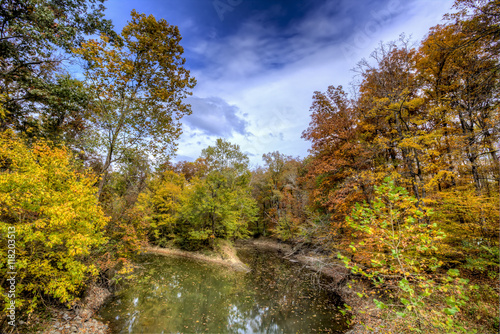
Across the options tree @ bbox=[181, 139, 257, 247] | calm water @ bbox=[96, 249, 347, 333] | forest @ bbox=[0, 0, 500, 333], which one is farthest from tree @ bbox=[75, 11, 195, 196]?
tree @ bbox=[181, 139, 257, 247]

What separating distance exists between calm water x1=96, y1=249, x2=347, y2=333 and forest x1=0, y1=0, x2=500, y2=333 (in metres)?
1.70

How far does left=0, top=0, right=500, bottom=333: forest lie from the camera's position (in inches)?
180

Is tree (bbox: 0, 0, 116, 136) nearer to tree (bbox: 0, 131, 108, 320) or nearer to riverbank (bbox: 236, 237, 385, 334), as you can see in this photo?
tree (bbox: 0, 131, 108, 320)

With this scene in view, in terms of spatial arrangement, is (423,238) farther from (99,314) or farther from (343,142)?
(99,314)

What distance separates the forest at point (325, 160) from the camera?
4.56 meters

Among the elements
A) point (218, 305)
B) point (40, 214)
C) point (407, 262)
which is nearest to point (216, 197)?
point (218, 305)

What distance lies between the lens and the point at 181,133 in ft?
33.3

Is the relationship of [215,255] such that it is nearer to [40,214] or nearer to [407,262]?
[40,214]

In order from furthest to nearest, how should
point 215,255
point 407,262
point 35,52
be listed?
point 215,255, point 35,52, point 407,262

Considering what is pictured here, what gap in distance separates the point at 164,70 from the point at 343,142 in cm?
1101

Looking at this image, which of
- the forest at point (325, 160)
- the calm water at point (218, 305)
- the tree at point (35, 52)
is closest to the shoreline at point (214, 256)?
the calm water at point (218, 305)

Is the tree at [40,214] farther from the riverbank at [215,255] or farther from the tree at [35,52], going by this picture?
the riverbank at [215,255]

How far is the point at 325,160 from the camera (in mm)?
13047

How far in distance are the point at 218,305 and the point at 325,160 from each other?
1079 cm
